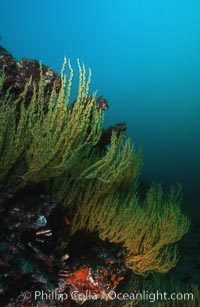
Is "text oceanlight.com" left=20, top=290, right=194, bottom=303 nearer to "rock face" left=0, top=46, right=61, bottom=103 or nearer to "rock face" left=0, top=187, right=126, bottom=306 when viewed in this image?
"rock face" left=0, top=187, right=126, bottom=306

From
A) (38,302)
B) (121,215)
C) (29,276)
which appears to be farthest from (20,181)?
(121,215)

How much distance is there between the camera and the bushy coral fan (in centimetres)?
347

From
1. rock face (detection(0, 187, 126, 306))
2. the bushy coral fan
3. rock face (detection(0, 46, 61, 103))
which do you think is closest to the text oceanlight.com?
rock face (detection(0, 187, 126, 306))

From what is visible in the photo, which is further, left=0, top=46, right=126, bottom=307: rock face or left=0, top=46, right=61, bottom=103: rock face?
left=0, top=46, right=61, bottom=103: rock face

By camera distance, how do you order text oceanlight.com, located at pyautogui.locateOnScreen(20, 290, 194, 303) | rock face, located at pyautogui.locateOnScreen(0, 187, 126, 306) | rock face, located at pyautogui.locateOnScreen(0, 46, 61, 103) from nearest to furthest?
rock face, located at pyautogui.locateOnScreen(0, 187, 126, 306)
text oceanlight.com, located at pyautogui.locateOnScreen(20, 290, 194, 303)
rock face, located at pyautogui.locateOnScreen(0, 46, 61, 103)

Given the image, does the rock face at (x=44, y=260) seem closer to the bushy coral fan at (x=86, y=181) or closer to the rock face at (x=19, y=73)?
the bushy coral fan at (x=86, y=181)

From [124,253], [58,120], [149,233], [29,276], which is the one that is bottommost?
[29,276]

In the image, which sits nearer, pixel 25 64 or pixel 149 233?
pixel 149 233

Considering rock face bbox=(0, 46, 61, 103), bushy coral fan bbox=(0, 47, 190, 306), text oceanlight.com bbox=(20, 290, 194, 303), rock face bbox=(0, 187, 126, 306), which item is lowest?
text oceanlight.com bbox=(20, 290, 194, 303)

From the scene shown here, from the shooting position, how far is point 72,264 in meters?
4.30

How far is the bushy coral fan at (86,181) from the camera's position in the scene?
11.4ft

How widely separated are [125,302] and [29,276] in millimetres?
2773

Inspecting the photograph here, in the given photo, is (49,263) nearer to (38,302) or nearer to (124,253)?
(38,302)

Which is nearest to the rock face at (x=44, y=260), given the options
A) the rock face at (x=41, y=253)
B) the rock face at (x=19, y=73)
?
the rock face at (x=41, y=253)
